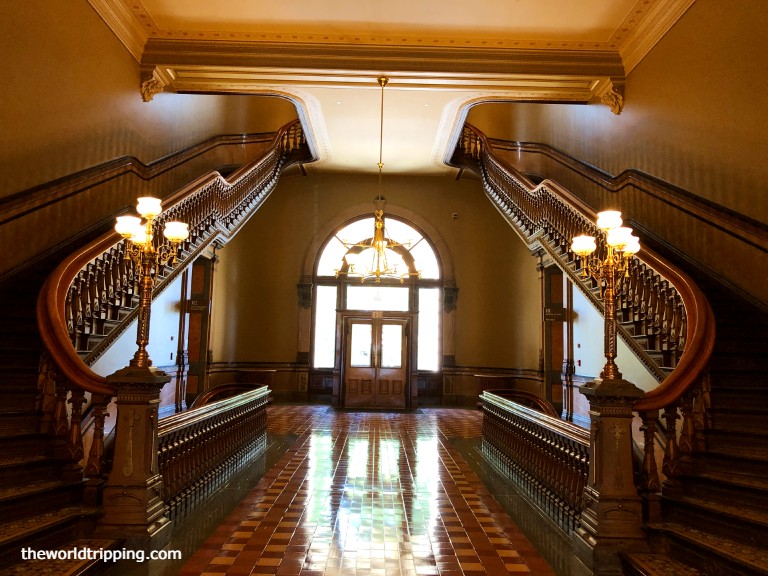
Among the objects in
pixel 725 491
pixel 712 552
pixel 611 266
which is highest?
pixel 611 266

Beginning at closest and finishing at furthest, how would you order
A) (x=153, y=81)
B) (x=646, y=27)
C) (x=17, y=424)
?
(x=17, y=424)
(x=646, y=27)
(x=153, y=81)

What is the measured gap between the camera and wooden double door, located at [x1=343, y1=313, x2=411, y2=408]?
1338cm

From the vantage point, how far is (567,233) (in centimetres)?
785

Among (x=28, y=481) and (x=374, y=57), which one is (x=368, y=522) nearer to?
(x=28, y=481)

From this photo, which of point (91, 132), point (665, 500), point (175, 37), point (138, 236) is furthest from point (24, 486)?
point (175, 37)

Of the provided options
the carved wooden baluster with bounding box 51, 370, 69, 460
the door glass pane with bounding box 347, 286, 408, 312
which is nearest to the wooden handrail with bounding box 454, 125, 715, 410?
the door glass pane with bounding box 347, 286, 408, 312

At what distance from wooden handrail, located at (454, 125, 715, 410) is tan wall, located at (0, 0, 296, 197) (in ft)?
20.0

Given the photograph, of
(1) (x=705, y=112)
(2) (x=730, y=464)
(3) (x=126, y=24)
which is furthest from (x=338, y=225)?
(2) (x=730, y=464)

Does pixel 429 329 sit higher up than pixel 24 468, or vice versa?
pixel 429 329

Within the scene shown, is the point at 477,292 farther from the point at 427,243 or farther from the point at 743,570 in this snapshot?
the point at 743,570

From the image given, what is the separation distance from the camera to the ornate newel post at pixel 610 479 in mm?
3775

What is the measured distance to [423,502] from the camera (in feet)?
17.4

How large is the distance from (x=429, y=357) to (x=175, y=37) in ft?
30.8

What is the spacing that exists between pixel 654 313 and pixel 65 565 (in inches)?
202
